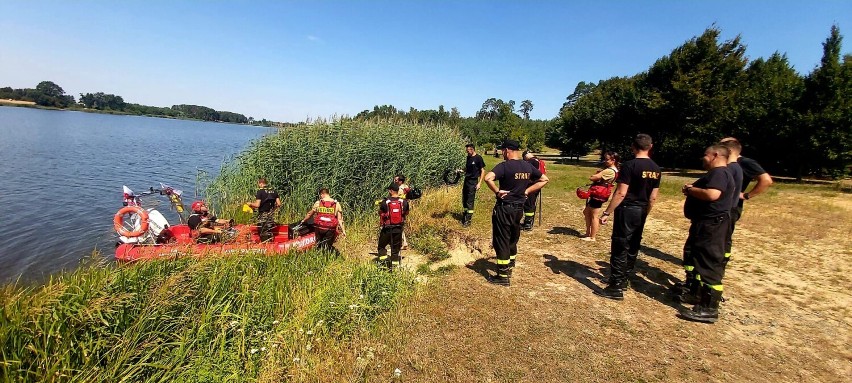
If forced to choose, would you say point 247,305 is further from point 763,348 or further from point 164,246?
point 763,348

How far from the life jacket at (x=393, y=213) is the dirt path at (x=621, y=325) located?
128 cm

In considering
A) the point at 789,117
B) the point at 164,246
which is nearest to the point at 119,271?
the point at 164,246

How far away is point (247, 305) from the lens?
4395mm

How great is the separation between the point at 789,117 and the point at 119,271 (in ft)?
89.1

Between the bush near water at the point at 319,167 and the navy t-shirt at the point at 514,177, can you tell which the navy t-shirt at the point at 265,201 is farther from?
the navy t-shirt at the point at 514,177

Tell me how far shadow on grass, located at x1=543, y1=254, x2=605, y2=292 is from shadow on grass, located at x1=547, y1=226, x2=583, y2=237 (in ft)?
6.20

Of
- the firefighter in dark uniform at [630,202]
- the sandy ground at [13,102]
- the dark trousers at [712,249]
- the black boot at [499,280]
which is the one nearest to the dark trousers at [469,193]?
the black boot at [499,280]

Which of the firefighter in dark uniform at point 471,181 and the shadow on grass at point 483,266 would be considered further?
the firefighter in dark uniform at point 471,181

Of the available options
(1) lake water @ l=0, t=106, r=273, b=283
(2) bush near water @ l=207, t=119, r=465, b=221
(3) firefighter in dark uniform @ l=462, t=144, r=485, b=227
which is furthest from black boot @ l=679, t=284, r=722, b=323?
(1) lake water @ l=0, t=106, r=273, b=283

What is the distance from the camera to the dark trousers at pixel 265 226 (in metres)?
7.11

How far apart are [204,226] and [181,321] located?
3931 millimetres

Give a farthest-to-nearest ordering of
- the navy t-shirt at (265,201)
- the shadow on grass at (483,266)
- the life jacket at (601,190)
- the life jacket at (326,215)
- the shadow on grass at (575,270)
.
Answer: the navy t-shirt at (265,201), the life jacket at (601,190), the life jacket at (326,215), the shadow on grass at (483,266), the shadow on grass at (575,270)

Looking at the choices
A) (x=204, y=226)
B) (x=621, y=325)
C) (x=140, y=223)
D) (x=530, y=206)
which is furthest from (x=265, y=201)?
(x=621, y=325)

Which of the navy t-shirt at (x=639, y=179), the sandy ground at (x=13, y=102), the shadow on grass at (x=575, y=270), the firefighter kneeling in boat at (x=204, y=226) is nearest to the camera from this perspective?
the navy t-shirt at (x=639, y=179)
